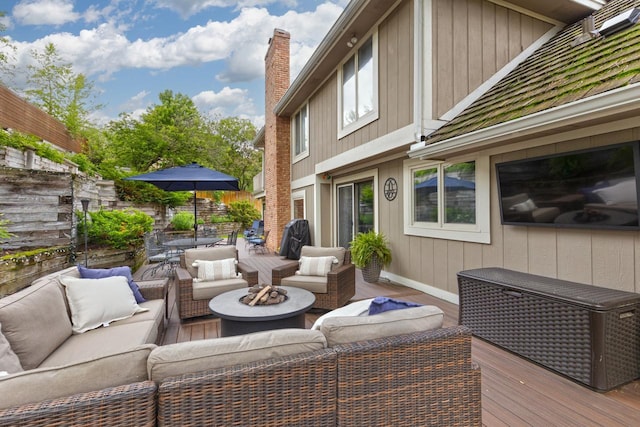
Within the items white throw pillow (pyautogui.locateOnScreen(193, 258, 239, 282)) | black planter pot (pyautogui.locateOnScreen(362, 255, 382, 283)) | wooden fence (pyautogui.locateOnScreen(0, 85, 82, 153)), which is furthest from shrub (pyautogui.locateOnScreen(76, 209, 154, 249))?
black planter pot (pyautogui.locateOnScreen(362, 255, 382, 283))

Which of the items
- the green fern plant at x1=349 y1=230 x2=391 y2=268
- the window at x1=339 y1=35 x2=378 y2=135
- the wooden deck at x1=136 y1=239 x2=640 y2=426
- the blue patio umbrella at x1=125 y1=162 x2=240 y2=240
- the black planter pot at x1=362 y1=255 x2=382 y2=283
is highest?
the window at x1=339 y1=35 x2=378 y2=135

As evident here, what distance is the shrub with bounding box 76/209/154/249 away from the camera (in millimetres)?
6145

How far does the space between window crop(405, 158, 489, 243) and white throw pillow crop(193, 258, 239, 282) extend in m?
3.01

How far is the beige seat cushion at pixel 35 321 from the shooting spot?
6.46 feet

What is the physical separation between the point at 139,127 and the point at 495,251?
18.1 meters

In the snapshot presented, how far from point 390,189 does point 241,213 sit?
43.1ft

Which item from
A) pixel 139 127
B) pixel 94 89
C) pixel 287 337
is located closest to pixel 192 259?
pixel 287 337

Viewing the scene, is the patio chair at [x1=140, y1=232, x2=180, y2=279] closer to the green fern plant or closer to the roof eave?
the green fern plant

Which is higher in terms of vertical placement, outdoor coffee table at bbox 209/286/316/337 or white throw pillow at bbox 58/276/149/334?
white throw pillow at bbox 58/276/149/334

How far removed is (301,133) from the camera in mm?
9508

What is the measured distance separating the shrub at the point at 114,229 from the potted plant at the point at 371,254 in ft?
15.4

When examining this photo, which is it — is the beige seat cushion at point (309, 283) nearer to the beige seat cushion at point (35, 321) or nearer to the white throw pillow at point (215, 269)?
the white throw pillow at point (215, 269)

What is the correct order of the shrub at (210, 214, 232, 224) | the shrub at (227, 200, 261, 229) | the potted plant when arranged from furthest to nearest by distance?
1. the shrub at (227, 200, 261, 229)
2. the shrub at (210, 214, 232, 224)
3. the potted plant

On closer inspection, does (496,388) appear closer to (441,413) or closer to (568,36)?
(441,413)
